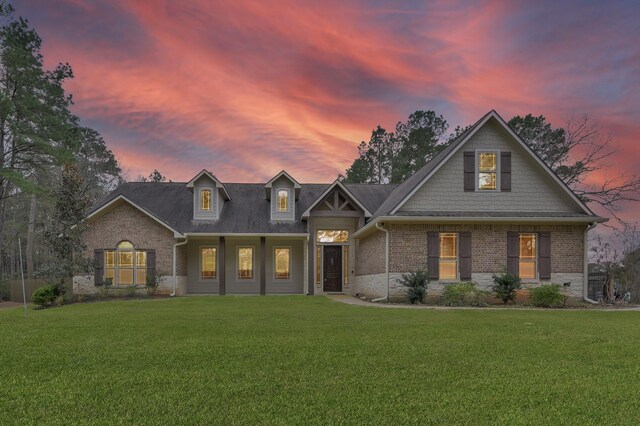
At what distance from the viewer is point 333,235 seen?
19.9 meters

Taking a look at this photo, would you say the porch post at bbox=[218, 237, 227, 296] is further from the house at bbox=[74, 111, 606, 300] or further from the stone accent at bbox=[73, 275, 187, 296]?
the stone accent at bbox=[73, 275, 187, 296]

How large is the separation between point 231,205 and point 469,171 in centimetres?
1237

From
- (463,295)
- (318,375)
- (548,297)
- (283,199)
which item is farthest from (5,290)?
(548,297)

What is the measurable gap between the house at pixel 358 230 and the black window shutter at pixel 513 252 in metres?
0.04

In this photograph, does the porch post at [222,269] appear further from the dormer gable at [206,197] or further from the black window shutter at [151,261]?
the black window shutter at [151,261]

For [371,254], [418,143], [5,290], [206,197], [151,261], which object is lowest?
[5,290]

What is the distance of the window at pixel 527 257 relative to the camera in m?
15.3

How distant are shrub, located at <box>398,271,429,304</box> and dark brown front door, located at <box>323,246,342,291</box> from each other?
18.7 feet

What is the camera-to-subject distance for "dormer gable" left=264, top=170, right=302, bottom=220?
20219 mm

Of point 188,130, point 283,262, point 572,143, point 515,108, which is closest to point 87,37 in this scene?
point 188,130

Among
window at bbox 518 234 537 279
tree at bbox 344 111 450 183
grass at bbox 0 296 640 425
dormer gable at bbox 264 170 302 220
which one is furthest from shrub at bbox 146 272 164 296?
tree at bbox 344 111 450 183

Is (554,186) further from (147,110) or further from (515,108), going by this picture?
(147,110)

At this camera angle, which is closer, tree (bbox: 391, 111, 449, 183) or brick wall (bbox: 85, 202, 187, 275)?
brick wall (bbox: 85, 202, 187, 275)

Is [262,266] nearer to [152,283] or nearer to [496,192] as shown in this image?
[152,283]
